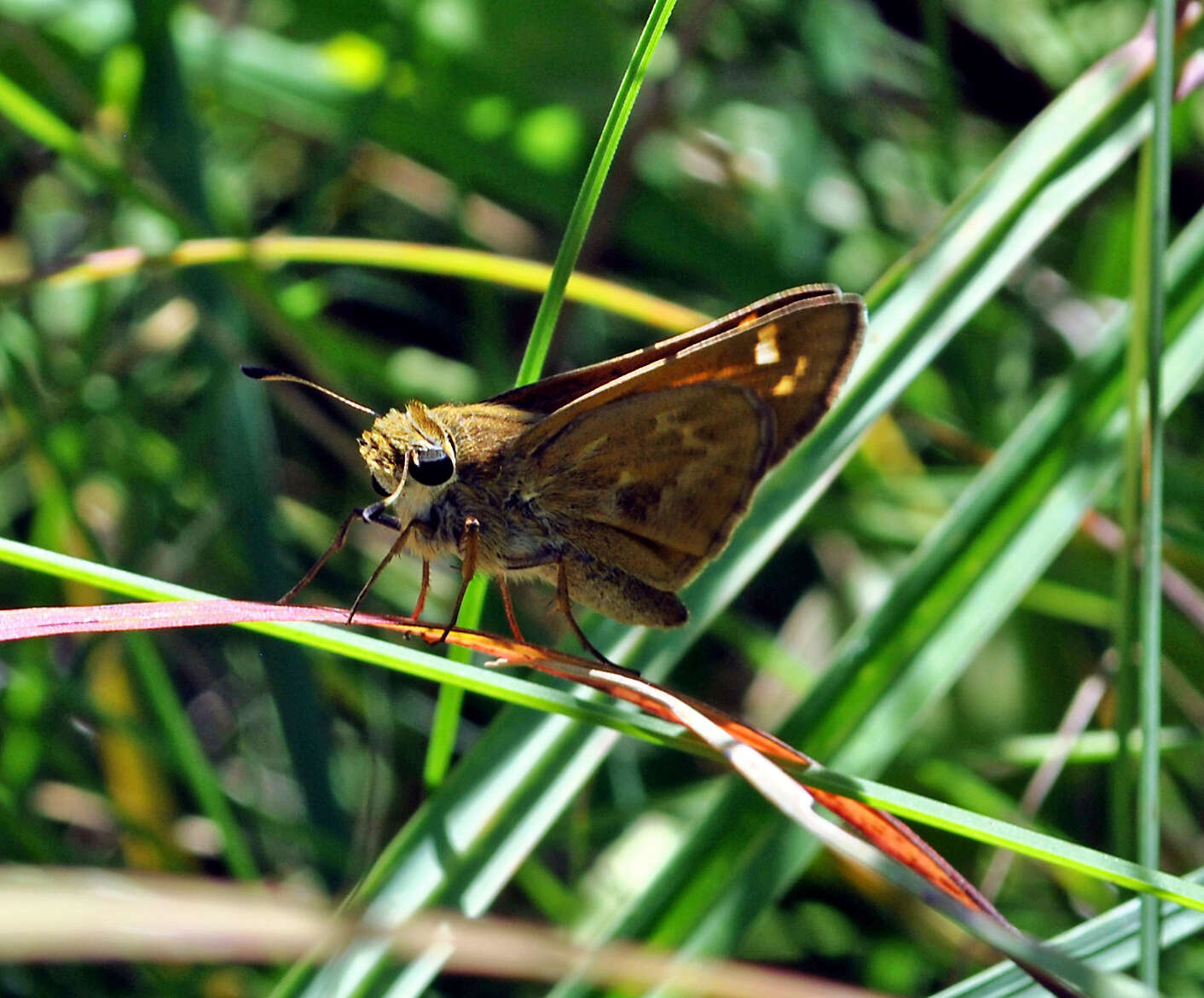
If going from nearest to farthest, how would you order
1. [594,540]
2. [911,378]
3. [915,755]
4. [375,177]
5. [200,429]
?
[911,378] < [594,540] < [915,755] < [200,429] < [375,177]

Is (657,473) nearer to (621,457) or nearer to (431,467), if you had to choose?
(621,457)

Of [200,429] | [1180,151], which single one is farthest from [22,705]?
[1180,151]

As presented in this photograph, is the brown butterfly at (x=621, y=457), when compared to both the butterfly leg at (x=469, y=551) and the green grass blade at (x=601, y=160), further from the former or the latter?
the green grass blade at (x=601, y=160)

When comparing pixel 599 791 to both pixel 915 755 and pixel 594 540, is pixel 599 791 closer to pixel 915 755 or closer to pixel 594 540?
pixel 915 755

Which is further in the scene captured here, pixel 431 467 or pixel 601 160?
pixel 431 467

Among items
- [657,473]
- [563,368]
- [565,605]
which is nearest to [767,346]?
[657,473]

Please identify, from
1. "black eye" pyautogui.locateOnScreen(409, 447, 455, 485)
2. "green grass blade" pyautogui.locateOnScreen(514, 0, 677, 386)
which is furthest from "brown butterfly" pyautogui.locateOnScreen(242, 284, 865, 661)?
"green grass blade" pyautogui.locateOnScreen(514, 0, 677, 386)

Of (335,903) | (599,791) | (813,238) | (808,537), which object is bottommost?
(335,903)
